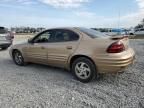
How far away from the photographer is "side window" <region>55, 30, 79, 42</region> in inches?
201

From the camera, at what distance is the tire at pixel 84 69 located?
4.62 metres

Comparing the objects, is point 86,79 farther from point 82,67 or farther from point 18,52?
point 18,52

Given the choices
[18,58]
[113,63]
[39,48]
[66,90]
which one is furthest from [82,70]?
[18,58]

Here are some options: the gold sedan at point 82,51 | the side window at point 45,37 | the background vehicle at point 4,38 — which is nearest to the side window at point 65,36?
the gold sedan at point 82,51

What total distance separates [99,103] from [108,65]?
43.4 inches

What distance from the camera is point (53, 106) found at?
11.5 ft

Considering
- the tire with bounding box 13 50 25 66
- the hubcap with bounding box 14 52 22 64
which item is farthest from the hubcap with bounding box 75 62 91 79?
the hubcap with bounding box 14 52 22 64

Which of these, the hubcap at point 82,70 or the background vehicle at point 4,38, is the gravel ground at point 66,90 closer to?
the hubcap at point 82,70

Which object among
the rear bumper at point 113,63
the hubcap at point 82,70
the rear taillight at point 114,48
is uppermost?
the rear taillight at point 114,48

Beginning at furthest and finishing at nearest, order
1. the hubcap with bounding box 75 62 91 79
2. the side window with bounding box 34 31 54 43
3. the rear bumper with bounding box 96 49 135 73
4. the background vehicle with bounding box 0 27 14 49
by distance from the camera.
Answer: the background vehicle with bounding box 0 27 14 49 < the side window with bounding box 34 31 54 43 < the hubcap with bounding box 75 62 91 79 < the rear bumper with bounding box 96 49 135 73

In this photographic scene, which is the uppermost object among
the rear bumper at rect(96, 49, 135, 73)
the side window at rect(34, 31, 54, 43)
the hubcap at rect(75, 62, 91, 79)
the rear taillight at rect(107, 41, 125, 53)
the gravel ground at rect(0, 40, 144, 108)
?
the side window at rect(34, 31, 54, 43)

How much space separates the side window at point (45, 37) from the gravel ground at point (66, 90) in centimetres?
104

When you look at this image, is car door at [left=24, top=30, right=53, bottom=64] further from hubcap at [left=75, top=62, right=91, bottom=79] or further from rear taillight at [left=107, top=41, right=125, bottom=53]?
rear taillight at [left=107, top=41, right=125, bottom=53]

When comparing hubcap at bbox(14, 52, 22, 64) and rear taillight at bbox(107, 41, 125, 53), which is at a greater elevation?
rear taillight at bbox(107, 41, 125, 53)
